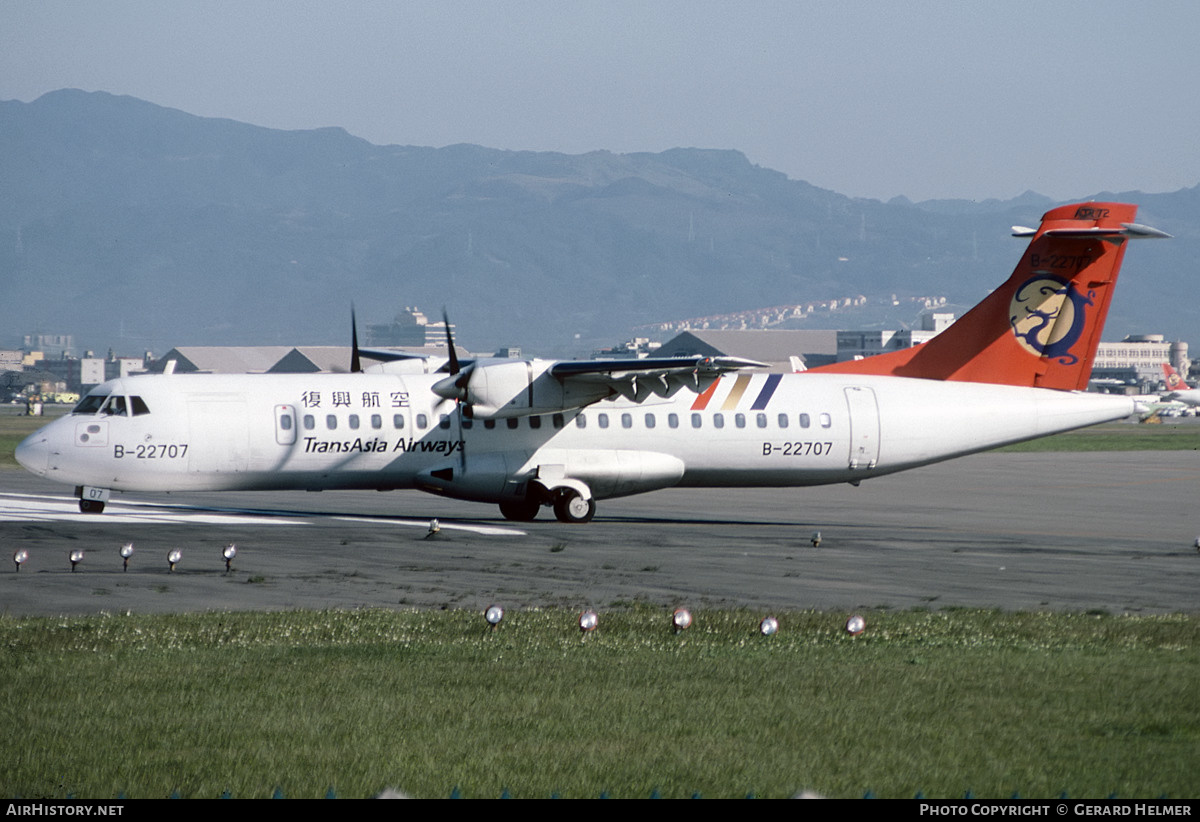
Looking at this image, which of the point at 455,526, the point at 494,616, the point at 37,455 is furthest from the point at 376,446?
the point at 494,616

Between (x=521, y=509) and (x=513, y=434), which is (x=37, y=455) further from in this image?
(x=521, y=509)

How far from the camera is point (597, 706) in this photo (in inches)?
429

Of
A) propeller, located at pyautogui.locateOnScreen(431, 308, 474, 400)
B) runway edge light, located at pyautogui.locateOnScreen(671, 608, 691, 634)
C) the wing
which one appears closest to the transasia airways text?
propeller, located at pyautogui.locateOnScreen(431, 308, 474, 400)

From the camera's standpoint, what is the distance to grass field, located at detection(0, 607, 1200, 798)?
870 cm

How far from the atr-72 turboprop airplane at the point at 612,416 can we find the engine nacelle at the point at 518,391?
1.7 inches

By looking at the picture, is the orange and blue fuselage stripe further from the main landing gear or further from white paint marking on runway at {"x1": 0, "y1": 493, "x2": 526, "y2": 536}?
white paint marking on runway at {"x1": 0, "y1": 493, "x2": 526, "y2": 536}

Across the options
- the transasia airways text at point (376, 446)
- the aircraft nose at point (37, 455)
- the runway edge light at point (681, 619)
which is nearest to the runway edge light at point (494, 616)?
the runway edge light at point (681, 619)

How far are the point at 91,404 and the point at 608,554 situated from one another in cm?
1279

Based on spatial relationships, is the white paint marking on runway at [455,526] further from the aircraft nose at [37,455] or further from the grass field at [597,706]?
the grass field at [597,706]

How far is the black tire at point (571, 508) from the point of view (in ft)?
98.7

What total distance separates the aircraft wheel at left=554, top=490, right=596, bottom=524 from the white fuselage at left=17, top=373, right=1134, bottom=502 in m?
0.52

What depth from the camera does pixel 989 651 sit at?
13398 millimetres

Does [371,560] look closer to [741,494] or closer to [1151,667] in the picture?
[1151,667]
